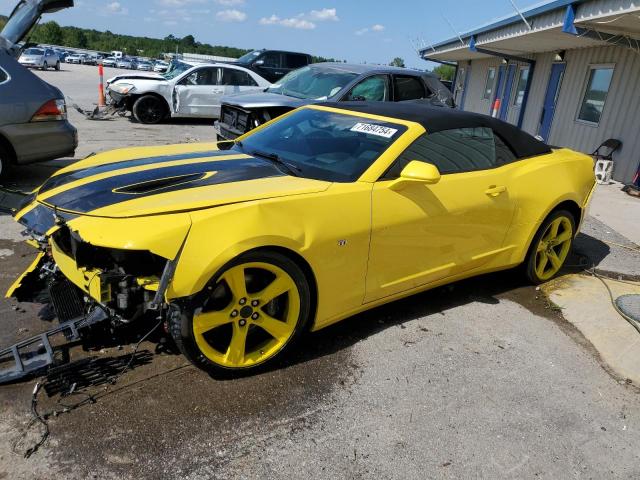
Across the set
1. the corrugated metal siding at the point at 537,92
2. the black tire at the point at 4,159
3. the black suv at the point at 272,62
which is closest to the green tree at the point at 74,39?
the black suv at the point at 272,62

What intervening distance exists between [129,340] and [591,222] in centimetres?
599

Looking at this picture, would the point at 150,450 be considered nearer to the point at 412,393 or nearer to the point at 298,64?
the point at 412,393

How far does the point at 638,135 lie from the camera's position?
9.24m

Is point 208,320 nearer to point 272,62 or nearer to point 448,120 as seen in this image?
point 448,120

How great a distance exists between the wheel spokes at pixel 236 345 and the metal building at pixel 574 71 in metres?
7.22

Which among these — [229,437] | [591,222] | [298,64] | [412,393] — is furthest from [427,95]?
[298,64]

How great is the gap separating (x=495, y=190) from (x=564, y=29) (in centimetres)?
689

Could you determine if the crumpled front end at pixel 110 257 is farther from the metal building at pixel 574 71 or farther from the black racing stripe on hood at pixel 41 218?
the metal building at pixel 574 71

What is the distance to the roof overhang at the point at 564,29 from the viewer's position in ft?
25.8

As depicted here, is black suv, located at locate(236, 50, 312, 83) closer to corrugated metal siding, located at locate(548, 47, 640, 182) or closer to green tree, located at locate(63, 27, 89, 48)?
corrugated metal siding, located at locate(548, 47, 640, 182)

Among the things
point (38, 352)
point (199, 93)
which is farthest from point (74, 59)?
point (38, 352)

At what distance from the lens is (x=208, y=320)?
2611 millimetres

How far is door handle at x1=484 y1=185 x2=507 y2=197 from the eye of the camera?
12.1ft

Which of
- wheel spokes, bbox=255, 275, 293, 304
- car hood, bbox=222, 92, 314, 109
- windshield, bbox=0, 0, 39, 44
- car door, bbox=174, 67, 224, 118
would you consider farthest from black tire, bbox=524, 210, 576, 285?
car door, bbox=174, 67, 224, 118
